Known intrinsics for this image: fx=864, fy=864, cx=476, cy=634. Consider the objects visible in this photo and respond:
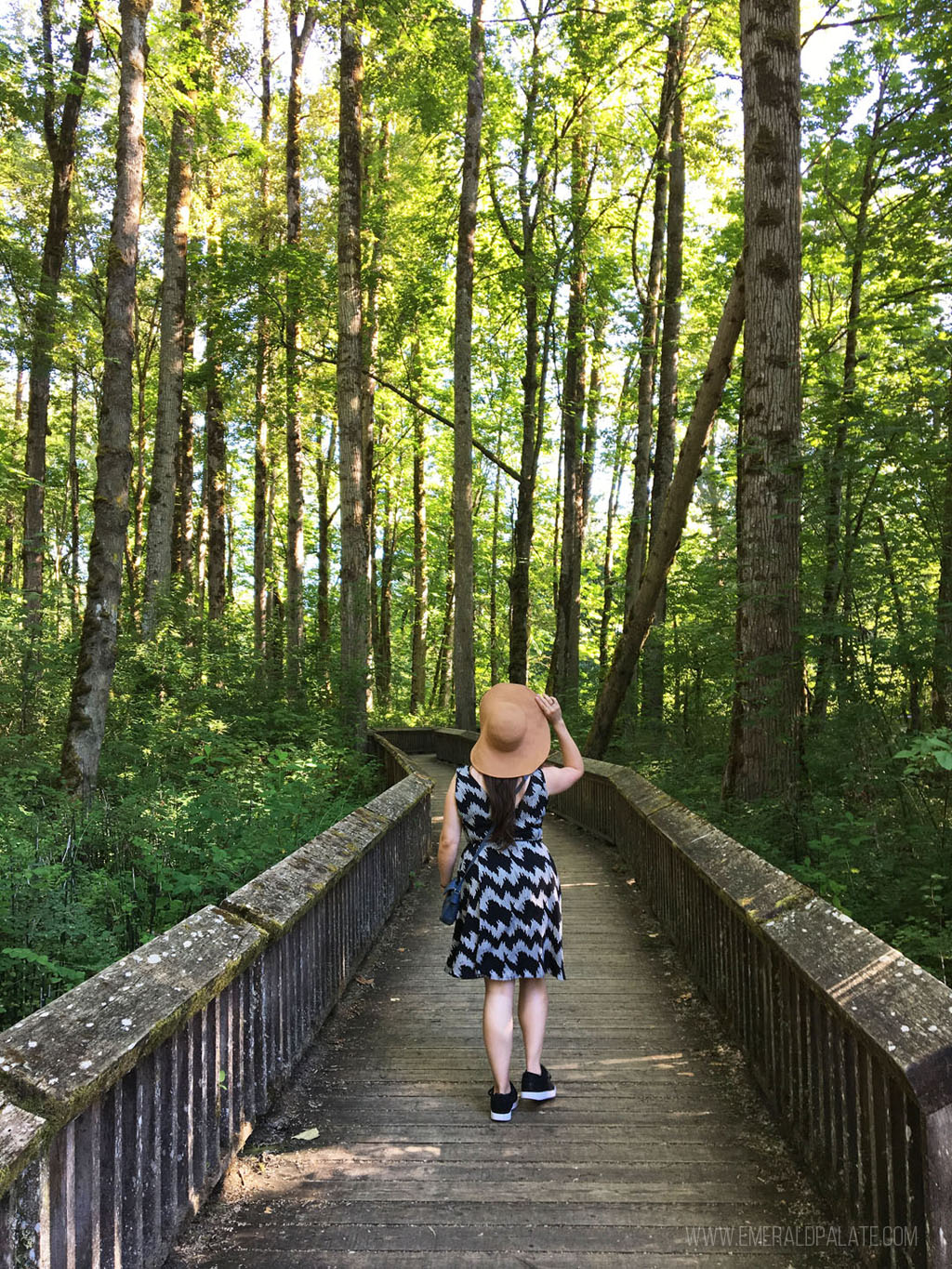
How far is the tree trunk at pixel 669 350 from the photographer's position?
1595 cm

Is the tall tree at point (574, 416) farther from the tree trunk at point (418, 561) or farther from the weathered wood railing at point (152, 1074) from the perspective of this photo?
the weathered wood railing at point (152, 1074)

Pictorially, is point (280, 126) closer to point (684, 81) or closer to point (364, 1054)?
point (684, 81)

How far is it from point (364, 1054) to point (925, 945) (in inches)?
115

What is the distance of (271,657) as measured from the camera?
17.6 m

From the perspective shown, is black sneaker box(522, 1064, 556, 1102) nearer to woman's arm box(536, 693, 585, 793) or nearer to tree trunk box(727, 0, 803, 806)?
woman's arm box(536, 693, 585, 793)

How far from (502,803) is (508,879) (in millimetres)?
349

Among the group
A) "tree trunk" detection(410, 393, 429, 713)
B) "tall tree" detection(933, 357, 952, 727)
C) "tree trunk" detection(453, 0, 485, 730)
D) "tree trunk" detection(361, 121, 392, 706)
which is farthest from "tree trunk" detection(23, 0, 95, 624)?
"tree trunk" detection(410, 393, 429, 713)

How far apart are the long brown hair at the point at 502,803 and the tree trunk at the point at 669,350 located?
11788mm

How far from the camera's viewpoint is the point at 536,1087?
3.86 m

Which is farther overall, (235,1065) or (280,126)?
(280,126)

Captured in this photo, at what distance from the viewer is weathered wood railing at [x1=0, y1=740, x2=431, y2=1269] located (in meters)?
2.10

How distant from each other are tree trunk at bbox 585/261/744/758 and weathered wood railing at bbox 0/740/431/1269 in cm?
700

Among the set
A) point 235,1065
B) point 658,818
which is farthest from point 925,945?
point 235,1065

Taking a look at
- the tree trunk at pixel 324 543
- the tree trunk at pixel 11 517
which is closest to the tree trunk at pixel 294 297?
the tree trunk at pixel 324 543
